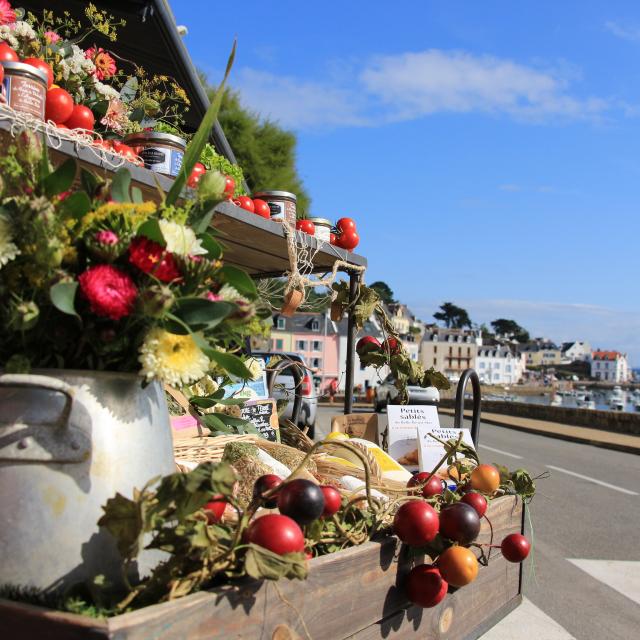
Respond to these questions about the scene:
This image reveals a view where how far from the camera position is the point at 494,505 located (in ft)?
6.33

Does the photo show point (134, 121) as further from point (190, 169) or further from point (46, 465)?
point (46, 465)

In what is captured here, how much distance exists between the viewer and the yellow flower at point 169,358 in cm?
110

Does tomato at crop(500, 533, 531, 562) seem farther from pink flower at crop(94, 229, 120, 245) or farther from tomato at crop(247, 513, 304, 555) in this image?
pink flower at crop(94, 229, 120, 245)

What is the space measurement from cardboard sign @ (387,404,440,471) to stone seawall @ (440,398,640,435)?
17.5 m

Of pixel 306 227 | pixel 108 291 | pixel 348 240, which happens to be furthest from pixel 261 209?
pixel 108 291

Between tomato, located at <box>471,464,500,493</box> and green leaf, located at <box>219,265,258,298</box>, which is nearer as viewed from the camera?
green leaf, located at <box>219,265,258,298</box>

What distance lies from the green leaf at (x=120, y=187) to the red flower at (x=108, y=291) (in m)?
0.21

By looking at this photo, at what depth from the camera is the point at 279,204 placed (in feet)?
9.06

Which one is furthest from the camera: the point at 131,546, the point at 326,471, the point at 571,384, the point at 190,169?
the point at 571,384

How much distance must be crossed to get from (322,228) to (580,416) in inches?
810

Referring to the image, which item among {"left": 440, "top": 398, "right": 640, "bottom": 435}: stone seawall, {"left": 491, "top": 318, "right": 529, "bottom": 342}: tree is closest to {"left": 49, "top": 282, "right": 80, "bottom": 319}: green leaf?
{"left": 440, "top": 398, "right": 640, "bottom": 435}: stone seawall

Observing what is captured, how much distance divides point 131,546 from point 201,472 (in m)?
0.14

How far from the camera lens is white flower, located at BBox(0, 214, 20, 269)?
105 cm

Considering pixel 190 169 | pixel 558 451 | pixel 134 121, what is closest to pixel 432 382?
pixel 134 121
